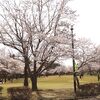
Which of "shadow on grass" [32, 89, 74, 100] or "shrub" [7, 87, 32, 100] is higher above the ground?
"shrub" [7, 87, 32, 100]

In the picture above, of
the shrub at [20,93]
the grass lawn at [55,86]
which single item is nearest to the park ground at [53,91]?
the grass lawn at [55,86]

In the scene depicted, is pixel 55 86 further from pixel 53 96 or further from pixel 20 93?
pixel 20 93

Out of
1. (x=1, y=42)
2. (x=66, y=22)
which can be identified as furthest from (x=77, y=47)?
(x=1, y=42)

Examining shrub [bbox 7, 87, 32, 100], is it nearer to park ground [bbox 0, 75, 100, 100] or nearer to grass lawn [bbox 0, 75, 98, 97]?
park ground [bbox 0, 75, 100, 100]

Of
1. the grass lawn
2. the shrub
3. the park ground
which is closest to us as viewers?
the shrub

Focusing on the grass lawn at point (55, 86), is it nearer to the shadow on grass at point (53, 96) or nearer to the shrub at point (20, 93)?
the shadow on grass at point (53, 96)

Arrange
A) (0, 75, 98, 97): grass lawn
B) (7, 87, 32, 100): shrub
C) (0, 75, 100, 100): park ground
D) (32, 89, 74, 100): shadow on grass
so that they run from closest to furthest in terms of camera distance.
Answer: (7, 87, 32, 100): shrub
(32, 89, 74, 100): shadow on grass
(0, 75, 100, 100): park ground
(0, 75, 98, 97): grass lawn

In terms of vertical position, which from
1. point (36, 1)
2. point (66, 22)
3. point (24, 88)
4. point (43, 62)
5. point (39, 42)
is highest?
point (36, 1)

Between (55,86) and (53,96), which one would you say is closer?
(53,96)

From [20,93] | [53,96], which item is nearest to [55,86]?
[53,96]

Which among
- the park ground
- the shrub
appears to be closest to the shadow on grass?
the park ground

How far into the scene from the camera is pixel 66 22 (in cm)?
3847

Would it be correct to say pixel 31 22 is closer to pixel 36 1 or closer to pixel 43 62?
pixel 36 1

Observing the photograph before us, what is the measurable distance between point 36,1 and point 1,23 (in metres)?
5.04
